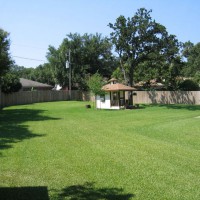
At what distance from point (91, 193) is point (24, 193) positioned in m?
1.33

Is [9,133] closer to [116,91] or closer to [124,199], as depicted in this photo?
[124,199]

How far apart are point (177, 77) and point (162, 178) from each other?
131 feet

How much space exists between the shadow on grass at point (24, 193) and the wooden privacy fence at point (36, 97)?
31.6 m

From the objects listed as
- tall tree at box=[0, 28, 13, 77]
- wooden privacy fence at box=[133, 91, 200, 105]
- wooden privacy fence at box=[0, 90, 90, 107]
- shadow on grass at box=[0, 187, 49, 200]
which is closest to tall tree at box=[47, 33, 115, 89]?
wooden privacy fence at box=[0, 90, 90, 107]

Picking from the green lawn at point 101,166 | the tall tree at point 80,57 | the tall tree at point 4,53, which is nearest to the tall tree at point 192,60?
the tall tree at point 80,57

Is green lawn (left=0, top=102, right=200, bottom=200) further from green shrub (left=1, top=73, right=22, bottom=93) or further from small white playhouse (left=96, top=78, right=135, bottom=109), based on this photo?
green shrub (left=1, top=73, right=22, bottom=93)

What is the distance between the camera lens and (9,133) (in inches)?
574

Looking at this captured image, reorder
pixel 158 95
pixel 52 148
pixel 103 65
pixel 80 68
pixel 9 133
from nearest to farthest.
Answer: pixel 52 148 → pixel 9 133 → pixel 158 95 → pixel 80 68 → pixel 103 65

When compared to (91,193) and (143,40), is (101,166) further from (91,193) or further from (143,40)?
(143,40)

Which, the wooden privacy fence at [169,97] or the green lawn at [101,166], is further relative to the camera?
the wooden privacy fence at [169,97]

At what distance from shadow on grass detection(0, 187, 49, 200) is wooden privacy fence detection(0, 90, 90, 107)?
3160 centimetres

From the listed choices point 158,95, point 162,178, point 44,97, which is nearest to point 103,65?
point 44,97

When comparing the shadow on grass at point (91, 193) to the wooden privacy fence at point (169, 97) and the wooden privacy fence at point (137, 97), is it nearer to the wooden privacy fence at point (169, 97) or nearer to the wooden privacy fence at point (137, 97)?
the wooden privacy fence at point (137, 97)

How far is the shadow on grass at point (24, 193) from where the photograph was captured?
594 cm
